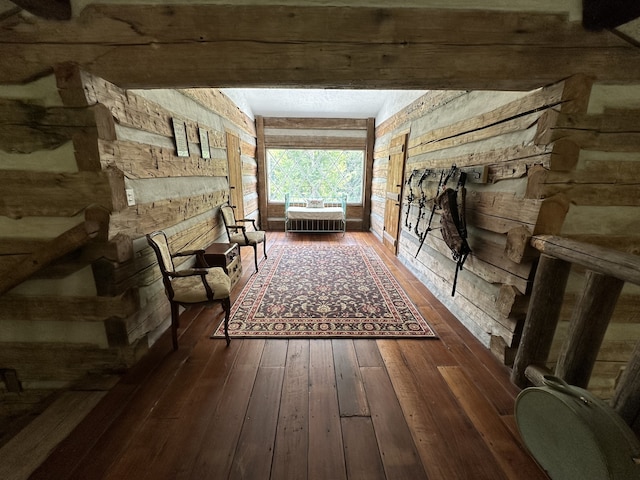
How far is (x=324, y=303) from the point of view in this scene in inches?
110

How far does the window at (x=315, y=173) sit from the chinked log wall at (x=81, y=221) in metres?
4.39

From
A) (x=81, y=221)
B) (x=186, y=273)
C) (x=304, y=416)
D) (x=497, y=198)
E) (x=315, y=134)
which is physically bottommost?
(x=304, y=416)

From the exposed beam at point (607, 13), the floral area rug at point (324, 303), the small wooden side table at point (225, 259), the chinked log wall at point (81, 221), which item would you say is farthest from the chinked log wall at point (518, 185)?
the chinked log wall at point (81, 221)

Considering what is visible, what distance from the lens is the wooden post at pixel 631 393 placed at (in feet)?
3.40

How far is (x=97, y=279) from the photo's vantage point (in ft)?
5.70

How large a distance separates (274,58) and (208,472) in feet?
7.29

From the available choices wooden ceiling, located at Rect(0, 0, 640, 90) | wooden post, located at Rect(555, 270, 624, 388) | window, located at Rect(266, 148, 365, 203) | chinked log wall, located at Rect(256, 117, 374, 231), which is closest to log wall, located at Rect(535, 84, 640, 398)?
wooden ceiling, located at Rect(0, 0, 640, 90)

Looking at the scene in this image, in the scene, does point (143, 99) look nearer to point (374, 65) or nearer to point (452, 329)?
point (374, 65)

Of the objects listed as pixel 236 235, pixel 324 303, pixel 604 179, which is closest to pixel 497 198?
pixel 604 179

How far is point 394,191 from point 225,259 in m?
3.18

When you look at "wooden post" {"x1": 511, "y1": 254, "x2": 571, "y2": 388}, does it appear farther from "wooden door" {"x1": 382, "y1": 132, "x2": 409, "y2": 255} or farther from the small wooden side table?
"wooden door" {"x1": 382, "y1": 132, "x2": 409, "y2": 255}

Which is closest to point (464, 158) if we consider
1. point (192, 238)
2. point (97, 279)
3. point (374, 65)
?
point (374, 65)

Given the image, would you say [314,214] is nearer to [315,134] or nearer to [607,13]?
[315,134]

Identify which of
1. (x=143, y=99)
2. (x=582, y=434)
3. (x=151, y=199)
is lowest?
(x=582, y=434)
